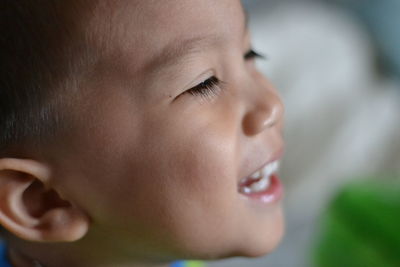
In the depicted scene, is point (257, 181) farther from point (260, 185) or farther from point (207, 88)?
point (207, 88)

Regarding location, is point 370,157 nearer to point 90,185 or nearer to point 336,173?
point 336,173

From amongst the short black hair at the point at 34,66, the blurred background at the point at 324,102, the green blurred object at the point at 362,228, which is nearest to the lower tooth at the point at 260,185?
the short black hair at the point at 34,66

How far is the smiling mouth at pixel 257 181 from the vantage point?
71 cm

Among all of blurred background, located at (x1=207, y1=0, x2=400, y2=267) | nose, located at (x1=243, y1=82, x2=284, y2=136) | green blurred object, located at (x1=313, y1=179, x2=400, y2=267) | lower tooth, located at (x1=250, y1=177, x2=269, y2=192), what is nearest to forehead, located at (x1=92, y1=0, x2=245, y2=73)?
nose, located at (x1=243, y1=82, x2=284, y2=136)

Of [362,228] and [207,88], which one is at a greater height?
[207,88]

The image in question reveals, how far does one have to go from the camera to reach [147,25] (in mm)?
599

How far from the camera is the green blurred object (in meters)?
1.10

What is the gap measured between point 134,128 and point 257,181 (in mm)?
185

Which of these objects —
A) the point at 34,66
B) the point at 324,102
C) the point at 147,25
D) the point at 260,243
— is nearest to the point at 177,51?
the point at 147,25

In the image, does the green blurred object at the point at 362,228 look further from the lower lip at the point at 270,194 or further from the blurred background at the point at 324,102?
the lower lip at the point at 270,194

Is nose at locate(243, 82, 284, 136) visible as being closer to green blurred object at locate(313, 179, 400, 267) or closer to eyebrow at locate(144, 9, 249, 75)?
eyebrow at locate(144, 9, 249, 75)

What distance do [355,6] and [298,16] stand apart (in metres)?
0.24

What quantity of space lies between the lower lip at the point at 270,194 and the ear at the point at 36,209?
21cm

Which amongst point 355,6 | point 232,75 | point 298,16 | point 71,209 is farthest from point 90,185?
point 355,6
